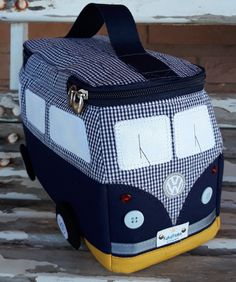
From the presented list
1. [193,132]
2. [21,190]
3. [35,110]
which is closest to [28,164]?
[21,190]

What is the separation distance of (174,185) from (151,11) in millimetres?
478

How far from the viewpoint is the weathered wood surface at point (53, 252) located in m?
0.77

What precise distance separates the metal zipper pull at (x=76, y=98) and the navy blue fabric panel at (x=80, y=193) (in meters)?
0.09

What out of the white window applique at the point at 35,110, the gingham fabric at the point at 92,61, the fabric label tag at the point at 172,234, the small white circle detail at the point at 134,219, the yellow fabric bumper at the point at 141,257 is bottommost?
the yellow fabric bumper at the point at 141,257

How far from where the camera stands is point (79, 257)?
0.81m

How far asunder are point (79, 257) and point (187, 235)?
6.3 inches

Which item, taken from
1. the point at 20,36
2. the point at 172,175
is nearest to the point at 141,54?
the point at 172,175

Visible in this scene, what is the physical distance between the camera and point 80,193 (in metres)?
0.78

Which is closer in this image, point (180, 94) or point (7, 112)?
point (180, 94)

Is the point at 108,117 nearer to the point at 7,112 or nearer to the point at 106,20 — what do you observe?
the point at 106,20

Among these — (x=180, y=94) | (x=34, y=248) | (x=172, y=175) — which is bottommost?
(x=34, y=248)

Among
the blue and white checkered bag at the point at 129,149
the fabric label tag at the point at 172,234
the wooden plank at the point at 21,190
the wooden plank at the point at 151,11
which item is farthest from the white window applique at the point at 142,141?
the wooden plank at the point at 151,11

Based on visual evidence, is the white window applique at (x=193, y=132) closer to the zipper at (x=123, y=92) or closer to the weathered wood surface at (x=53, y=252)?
the zipper at (x=123, y=92)

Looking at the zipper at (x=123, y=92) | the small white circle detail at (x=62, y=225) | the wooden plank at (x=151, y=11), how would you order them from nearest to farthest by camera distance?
the zipper at (x=123, y=92) < the small white circle detail at (x=62, y=225) < the wooden plank at (x=151, y=11)
